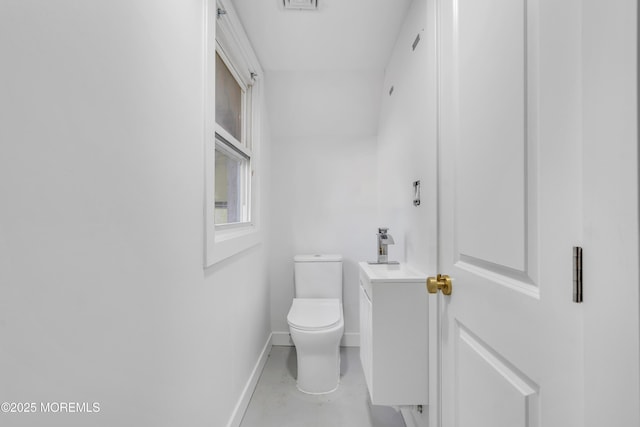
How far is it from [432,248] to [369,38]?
58.4 inches

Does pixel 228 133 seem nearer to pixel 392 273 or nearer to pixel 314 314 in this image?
pixel 392 273

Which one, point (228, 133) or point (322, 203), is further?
point (322, 203)

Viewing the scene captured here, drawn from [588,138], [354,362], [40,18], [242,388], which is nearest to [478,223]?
[588,138]

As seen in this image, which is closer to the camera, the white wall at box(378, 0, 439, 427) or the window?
the white wall at box(378, 0, 439, 427)

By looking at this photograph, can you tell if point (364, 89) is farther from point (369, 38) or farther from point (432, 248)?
point (432, 248)

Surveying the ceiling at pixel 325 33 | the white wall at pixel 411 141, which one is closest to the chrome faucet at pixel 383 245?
the white wall at pixel 411 141

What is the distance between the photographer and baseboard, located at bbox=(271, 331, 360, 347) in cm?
259

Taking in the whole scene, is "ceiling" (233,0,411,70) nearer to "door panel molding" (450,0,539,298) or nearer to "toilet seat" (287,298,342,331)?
"door panel molding" (450,0,539,298)

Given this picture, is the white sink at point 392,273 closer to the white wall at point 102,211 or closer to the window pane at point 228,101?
the white wall at point 102,211

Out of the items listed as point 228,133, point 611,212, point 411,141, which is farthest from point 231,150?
point 611,212

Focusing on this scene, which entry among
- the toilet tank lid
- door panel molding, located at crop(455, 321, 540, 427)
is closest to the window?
the toilet tank lid

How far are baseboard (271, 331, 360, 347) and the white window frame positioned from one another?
1.03 meters

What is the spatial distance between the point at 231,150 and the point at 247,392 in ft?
4.71

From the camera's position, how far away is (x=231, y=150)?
5.80 feet
